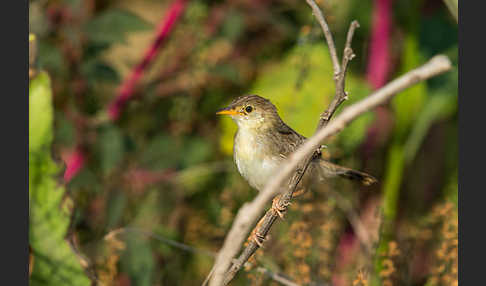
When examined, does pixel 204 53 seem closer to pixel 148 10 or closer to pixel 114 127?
pixel 114 127

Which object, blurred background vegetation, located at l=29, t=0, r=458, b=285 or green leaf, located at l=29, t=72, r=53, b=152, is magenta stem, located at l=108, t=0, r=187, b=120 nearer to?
blurred background vegetation, located at l=29, t=0, r=458, b=285

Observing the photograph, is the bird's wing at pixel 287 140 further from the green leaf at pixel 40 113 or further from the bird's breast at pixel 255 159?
the green leaf at pixel 40 113

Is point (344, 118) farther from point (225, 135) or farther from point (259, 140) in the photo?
point (225, 135)

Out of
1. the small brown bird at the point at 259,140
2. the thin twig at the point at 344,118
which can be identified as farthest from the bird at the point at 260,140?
the thin twig at the point at 344,118

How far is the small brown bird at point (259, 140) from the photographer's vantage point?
1.61m

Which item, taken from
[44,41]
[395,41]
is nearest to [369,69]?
[395,41]

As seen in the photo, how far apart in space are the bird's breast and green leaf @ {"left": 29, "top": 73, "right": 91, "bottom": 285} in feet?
1.67

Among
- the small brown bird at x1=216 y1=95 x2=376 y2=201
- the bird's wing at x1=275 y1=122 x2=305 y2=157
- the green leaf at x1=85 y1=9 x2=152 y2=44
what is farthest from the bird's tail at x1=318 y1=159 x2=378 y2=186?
the green leaf at x1=85 y1=9 x2=152 y2=44

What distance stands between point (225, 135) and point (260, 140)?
73 cm

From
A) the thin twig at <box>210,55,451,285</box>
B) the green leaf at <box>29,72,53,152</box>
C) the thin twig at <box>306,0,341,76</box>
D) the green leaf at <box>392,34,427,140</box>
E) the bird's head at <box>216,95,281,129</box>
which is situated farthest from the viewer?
the green leaf at <box>392,34,427,140</box>

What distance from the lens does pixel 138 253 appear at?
212 cm

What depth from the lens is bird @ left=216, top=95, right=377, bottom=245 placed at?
1.61 meters

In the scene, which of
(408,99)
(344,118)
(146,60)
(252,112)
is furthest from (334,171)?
(344,118)

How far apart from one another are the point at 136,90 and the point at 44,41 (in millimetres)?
414
